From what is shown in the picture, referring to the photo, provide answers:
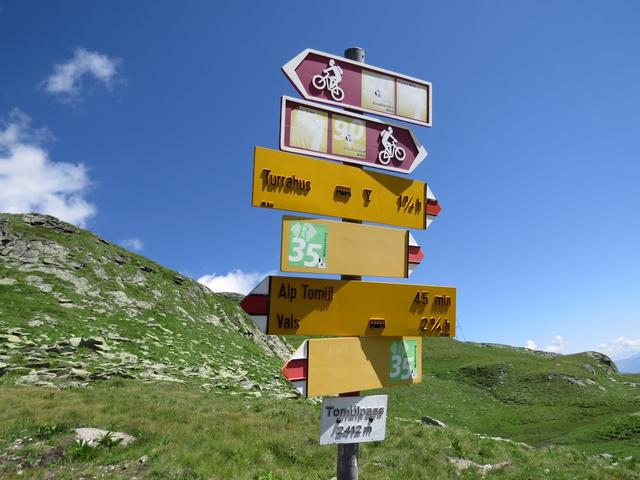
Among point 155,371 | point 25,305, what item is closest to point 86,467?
point 155,371

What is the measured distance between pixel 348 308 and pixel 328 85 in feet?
12.0

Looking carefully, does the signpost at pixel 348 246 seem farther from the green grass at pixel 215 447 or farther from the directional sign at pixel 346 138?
the green grass at pixel 215 447

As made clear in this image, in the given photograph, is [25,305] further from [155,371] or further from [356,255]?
[356,255]

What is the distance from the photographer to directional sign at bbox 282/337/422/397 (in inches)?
248

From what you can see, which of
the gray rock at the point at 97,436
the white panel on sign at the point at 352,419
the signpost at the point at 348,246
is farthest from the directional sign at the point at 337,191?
the gray rock at the point at 97,436

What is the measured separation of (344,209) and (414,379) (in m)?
3.10

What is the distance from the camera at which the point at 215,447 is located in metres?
11.6

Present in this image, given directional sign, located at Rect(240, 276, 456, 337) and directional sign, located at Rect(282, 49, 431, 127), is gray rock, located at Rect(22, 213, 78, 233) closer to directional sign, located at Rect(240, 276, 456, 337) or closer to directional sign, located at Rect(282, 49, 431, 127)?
directional sign, located at Rect(282, 49, 431, 127)

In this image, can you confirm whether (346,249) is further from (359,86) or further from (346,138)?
(359,86)

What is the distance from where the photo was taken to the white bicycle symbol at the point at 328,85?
7297 millimetres

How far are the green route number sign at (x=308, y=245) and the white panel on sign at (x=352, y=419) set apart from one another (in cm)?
198

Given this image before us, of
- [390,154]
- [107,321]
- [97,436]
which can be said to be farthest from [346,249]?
[107,321]

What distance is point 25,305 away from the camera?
30.2 m

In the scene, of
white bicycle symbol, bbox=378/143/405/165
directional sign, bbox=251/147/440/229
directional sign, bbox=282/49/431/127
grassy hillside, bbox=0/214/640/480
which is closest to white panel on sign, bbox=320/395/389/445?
directional sign, bbox=251/147/440/229
